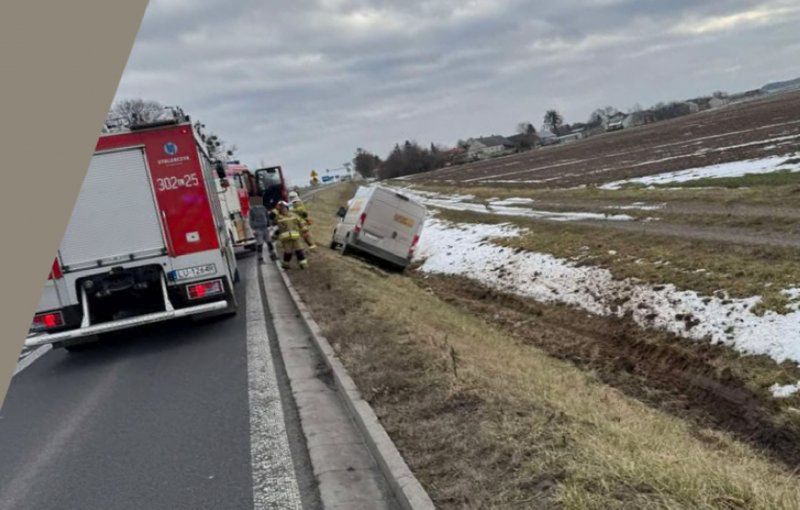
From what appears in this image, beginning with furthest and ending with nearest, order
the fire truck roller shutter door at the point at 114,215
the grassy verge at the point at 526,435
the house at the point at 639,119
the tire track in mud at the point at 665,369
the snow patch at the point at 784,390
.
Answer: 1. the house at the point at 639,119
2. the fire truck roller shutter door at the point at 114,215
3. the snow patch at the point at 784,390
4. the tire track in mud at the point at 665,369
5. the grassy verge at the point at 526,435

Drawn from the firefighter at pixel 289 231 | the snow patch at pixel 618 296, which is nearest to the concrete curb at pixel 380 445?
the snow patch at pixel 618 296

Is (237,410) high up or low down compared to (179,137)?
down

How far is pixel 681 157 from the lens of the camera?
1347 inches

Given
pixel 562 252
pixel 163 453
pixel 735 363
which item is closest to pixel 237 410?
pixel 163 453

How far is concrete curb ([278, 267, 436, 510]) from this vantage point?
411 centimetres

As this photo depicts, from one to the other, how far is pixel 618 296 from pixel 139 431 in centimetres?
804

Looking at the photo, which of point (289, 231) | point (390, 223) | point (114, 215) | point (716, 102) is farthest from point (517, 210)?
point (716, 102)

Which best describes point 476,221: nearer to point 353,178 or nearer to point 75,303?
point 75,303

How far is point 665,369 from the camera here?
852 cm

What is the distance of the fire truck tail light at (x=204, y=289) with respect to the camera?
975 centimetres

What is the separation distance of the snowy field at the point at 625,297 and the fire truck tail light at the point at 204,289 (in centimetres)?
618

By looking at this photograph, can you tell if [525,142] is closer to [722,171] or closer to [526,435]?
[722,171]

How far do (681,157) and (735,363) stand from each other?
29079 mm

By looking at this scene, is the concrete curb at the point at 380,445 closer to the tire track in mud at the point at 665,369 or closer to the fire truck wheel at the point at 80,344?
the tire track in mud at the point at 665,369
